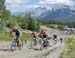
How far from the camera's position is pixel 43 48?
41.0m

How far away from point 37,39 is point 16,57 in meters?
14.8

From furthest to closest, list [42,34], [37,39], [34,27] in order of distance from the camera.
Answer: [34,27] < [37,39] < [42,34]

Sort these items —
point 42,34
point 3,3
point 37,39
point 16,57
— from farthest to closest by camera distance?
point 3,3 < point 37,39 < point 42,34 < point 16,57

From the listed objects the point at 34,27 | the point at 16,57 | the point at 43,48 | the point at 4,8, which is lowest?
the point at 34,27

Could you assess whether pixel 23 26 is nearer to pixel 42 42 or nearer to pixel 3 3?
pixel 3 3

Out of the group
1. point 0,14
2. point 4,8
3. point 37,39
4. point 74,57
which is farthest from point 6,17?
point 74,57

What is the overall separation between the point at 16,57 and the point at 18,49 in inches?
321

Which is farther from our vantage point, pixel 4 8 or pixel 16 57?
pixel 4 8

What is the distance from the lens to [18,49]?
1406 inches

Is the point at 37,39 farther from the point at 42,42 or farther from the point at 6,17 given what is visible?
the point at 6,17

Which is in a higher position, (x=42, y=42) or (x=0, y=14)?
(x=42, y=42)

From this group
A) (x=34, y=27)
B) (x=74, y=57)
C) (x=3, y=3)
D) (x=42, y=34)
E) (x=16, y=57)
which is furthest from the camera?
(x=34, y=27)

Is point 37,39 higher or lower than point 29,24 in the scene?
higher

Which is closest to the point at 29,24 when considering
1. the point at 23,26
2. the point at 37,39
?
the point at 23,26
